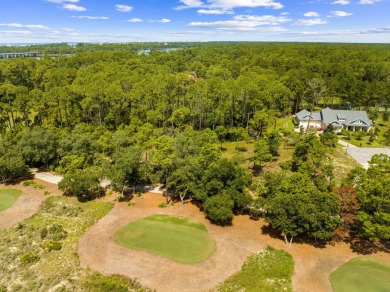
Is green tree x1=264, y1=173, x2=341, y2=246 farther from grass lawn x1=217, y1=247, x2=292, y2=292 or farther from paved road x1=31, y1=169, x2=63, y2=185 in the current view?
paved road x1=31, y1=169, x2=63, y2=185

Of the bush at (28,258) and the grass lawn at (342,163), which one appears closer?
the bush at (28,258)

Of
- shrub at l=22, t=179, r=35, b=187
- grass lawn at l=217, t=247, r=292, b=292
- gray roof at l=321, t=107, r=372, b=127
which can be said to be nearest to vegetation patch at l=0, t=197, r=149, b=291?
shrub at l=22, t=179, r=35, b=187

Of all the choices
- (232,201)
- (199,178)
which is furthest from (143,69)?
(232,201)

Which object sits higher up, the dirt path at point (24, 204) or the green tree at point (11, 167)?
the green tree at point (11, 167)

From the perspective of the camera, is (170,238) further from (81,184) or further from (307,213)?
(81,184)

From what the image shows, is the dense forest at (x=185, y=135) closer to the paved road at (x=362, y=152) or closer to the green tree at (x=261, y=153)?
the green tree at (x=261, y=153)

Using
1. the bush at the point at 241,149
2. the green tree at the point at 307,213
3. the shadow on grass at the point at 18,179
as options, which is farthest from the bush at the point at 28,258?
the bush at the point at 241,149
